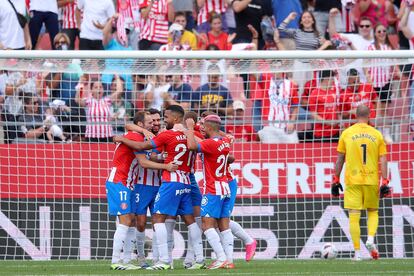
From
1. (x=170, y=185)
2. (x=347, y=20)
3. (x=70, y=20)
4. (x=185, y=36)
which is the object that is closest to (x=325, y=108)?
(x=185, y=36)

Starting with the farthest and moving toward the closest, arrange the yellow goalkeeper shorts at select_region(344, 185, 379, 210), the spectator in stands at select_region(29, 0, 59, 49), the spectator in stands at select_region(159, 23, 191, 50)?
the spectator in stands at select_region(29, 0, 59, 49) → the spectator in stands at select_region(159, 23, 191, 50) → the yellow goalkeeper shorts at select_region(344, 185, 379, 210)

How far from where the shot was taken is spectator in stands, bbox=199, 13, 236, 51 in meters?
20.8

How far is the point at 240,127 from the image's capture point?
1788 cm

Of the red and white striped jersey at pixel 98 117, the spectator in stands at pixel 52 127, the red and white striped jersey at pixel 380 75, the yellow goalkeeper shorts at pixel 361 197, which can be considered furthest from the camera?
the red and white striped jersey at pixel 380 75

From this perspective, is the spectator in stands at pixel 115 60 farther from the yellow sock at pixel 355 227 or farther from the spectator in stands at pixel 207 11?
the yellow sock at pixel 355 227

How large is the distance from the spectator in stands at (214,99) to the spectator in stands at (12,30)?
394 cm

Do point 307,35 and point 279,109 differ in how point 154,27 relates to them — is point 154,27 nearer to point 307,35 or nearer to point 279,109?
point 307,35

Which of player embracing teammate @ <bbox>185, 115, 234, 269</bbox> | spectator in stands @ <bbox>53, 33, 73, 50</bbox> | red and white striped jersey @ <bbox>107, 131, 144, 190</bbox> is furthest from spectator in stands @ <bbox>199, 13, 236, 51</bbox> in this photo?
player embracing teammate @ <bbox>185, 115, 234, 269</bbox>

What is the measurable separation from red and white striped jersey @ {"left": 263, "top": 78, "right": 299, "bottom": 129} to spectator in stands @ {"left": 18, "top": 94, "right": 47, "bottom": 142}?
3.63m

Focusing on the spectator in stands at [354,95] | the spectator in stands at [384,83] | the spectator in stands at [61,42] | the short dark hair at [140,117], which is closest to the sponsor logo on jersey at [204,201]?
the short dark hair at [140,117]

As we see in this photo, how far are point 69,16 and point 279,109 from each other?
205 inches

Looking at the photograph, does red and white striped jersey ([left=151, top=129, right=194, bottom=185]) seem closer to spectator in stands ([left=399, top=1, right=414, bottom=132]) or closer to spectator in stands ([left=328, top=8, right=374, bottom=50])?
spectator in stands ([left=328, top=8, right=374, bottom=50])

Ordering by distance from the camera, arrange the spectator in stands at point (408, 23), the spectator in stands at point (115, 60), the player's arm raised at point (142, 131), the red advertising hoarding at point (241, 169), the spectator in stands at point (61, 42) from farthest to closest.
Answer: the spectator in stands at point (408, 23) < the spectator in stands at point (61, 42) < the red advertising hoarding at point (241, 169) < the spectator in stands at point (115, 60) < the player's arm raised at point (142, 131)

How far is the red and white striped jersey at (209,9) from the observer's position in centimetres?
2119
